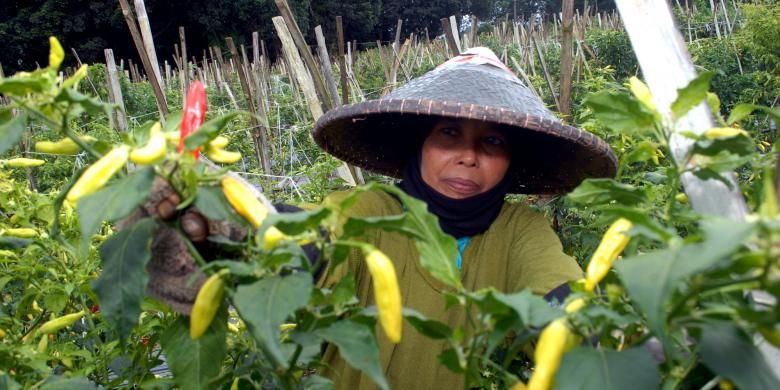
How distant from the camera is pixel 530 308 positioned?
0.58 meters

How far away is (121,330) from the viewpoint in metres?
0.68

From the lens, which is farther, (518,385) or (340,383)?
(340,383)

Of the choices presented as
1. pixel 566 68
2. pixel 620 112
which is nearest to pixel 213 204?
pixel 620 112

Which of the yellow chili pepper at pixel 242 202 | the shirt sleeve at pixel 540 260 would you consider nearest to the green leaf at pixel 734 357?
the yellow chili pepper at pixel 242 202

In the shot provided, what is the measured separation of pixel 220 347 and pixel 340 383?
2.23 ft

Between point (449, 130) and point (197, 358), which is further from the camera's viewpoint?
point (449, 130)

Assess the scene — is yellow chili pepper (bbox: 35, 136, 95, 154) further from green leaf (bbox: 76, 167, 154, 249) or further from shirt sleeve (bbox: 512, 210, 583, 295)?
shirt sleeve (bbox: 512, 210, 583, 295)

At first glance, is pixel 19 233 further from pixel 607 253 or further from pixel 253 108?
pixel 253 108

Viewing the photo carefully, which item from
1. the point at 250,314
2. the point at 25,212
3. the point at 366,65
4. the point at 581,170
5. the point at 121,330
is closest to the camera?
the point at 250,314

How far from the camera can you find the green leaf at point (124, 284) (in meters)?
0.67

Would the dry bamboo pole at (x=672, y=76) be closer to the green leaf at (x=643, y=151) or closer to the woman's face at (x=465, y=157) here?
the green leaf at (x=643, y=151)

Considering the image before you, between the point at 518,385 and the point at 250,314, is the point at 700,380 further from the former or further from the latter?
the point at 250,314

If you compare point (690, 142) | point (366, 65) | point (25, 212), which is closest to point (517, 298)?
point (690, 142)

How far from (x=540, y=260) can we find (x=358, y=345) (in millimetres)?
786
